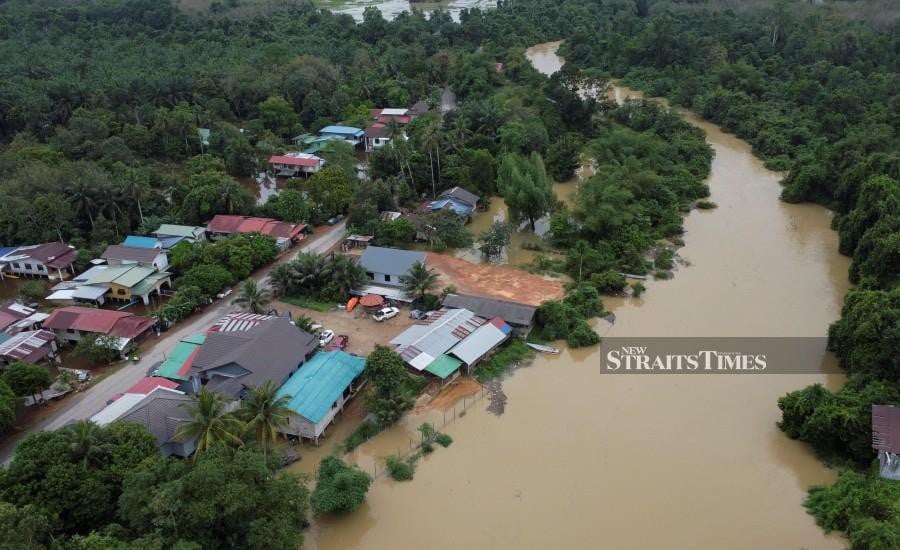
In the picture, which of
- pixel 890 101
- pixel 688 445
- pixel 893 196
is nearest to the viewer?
pixel 688 445

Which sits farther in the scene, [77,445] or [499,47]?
[499,47]

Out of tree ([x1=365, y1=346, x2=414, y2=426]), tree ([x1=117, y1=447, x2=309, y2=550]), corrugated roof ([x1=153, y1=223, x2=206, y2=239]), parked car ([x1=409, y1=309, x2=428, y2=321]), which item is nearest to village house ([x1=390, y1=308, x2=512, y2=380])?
parked car ([x1=409, y1=309, x2=428, y2=321])

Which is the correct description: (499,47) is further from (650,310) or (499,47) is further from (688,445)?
(688,445)

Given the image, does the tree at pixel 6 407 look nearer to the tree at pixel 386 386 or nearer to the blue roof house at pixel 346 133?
the tree at pixel 386 386

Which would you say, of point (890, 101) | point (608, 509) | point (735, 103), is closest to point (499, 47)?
point (735, 103)

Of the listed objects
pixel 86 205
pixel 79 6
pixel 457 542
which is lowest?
pixel 457 542

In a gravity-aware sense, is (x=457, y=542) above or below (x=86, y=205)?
below

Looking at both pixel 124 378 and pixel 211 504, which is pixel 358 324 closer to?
pixel 124 378
